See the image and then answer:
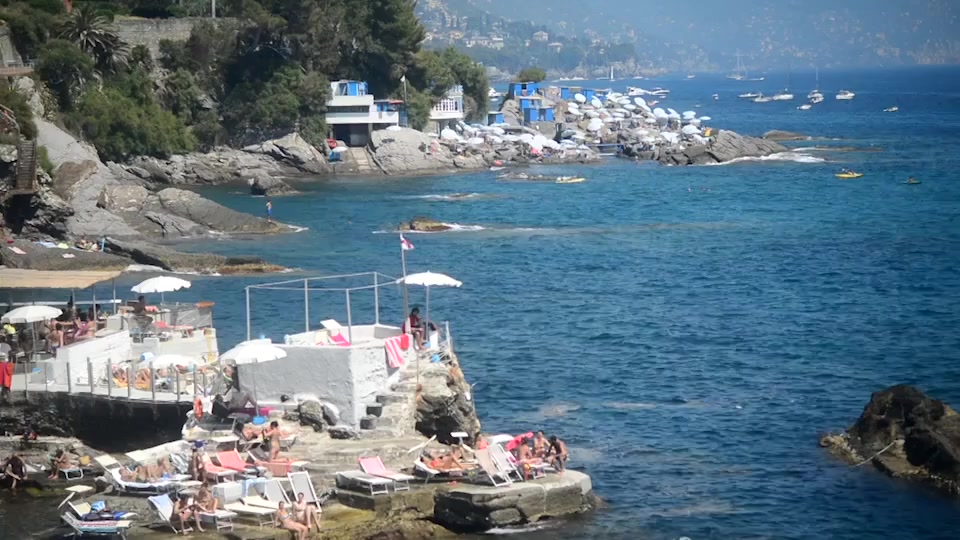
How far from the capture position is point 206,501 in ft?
74.8

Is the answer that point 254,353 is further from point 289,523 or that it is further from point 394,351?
point 289,523

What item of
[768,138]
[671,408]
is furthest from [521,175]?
[671,408]

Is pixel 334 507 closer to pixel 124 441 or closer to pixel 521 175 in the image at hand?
pixel 124 441

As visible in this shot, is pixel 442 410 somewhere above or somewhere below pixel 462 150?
below

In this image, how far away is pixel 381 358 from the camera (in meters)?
26.5

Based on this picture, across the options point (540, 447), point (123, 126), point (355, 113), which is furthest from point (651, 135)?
point (540, 447)

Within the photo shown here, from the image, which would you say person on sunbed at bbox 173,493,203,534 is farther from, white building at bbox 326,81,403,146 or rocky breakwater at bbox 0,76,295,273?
white building at bbox 326,81,403,146

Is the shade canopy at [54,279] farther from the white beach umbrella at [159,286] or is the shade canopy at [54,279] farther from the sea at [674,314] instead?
the sea at [674,314]

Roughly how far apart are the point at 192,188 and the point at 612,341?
150 feet

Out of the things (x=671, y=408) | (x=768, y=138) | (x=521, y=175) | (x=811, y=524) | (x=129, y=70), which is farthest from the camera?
(x=768, y=138)

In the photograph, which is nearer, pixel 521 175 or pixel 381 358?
pixel 381 358

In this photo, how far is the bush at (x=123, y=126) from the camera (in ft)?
268

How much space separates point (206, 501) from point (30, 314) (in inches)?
384

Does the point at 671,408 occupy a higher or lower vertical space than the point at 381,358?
lower
